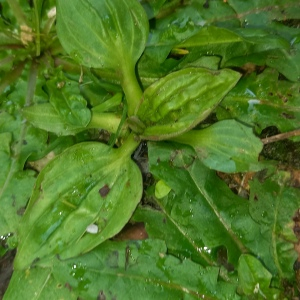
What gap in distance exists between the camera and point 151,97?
1629mm

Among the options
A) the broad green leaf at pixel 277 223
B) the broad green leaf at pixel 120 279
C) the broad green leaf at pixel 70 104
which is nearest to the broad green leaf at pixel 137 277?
the broad green leaf at pixel 120 279

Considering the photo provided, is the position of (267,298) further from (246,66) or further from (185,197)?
(246,66)

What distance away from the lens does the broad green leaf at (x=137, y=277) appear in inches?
64.7

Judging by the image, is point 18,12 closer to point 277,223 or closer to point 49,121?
point 49,121

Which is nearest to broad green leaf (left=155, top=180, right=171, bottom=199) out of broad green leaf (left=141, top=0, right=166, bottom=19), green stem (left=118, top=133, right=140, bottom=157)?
green stem (left=118, top=133, right=140, bottom=157)

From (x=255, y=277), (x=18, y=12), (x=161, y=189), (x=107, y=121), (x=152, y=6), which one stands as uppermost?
(x=18, y=12)

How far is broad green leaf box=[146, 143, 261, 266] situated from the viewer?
1.71 m

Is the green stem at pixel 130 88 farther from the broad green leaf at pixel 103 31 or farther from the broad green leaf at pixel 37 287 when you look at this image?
the broad green leaf at pixel 37 287

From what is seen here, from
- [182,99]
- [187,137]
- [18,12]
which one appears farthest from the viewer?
[18,12]

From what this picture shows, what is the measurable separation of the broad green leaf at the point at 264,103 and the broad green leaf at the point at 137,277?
516mm

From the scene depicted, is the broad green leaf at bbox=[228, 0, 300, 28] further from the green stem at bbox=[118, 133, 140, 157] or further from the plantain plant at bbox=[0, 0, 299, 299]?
the green stem at bbox=[118, 133, 140, 157]

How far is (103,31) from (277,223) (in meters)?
0.84

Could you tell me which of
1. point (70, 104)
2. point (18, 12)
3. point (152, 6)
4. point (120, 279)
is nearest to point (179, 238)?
point (120, 279)

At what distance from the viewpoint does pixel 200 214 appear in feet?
5.63
